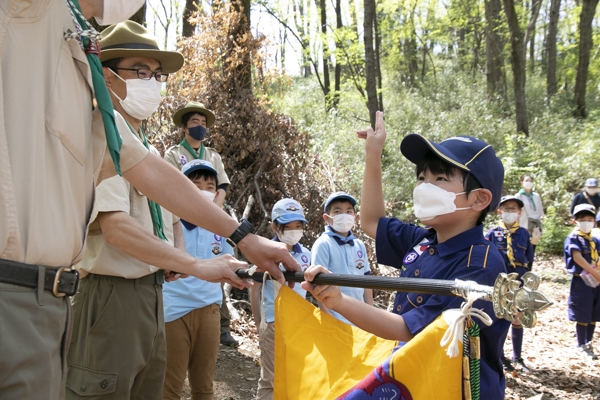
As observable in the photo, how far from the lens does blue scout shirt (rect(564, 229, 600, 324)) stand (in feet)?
26.1

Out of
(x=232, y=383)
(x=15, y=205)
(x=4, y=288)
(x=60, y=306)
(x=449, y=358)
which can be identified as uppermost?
(x=15, y=205)

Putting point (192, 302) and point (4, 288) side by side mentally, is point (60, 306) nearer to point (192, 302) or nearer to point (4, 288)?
point (4, 288)

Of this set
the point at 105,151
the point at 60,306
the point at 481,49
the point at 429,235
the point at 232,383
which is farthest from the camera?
the point at 481,49

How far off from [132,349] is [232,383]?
3.31 metres

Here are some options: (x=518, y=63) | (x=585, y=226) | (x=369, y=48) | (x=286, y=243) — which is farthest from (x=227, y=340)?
(x=518, y=63)

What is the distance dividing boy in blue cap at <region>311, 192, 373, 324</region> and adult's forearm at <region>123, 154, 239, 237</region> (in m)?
2.57

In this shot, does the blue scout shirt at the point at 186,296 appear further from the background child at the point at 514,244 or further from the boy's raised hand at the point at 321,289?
the background child at the point at 514,244

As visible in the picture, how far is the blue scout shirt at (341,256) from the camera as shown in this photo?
518cm

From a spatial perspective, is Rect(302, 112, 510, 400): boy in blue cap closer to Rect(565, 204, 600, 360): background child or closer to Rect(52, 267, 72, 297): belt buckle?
Rect(52, 267, 72, 297): belt buckle

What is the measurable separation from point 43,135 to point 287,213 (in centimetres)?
364

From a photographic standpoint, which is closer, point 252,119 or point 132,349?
point 132,349

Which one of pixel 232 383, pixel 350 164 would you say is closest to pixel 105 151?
pixel 232 383

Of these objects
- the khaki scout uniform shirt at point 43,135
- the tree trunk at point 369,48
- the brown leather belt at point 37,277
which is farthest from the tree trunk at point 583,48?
the brown leather belt at point 37,277

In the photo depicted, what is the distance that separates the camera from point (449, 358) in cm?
185
